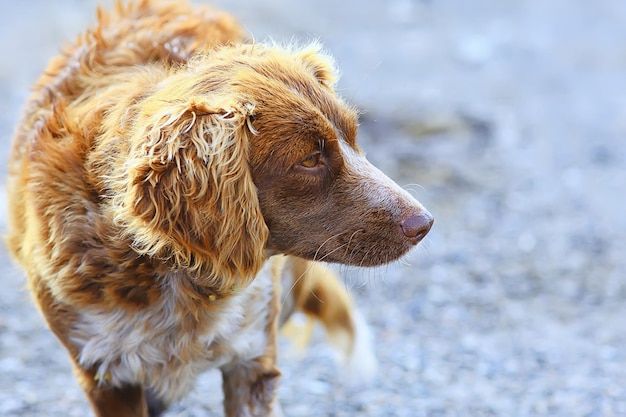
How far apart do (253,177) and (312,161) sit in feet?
0.77

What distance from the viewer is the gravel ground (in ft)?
→ 17.6

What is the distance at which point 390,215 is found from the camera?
3.52m

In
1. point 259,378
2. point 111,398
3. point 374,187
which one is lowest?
point 111,398

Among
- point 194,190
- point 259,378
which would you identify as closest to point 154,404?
point 259,378

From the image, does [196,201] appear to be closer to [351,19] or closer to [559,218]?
[559,218]

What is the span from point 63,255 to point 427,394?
2.60 m

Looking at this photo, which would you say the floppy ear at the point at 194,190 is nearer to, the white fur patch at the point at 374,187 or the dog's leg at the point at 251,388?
Answer: the white fur patch at the point at 374,187

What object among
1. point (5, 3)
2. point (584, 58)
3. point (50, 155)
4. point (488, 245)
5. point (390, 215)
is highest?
point (584, 58)

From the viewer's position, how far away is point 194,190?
10.4 ft

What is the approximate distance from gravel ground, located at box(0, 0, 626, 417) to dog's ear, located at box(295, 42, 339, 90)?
0.83 meters

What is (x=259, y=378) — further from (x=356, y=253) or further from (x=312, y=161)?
(x=312, y=161)

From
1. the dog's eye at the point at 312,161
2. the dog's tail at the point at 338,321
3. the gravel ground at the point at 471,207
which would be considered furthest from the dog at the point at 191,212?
the dog's tail at the point at 338,321

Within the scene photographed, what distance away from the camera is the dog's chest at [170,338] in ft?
11.7

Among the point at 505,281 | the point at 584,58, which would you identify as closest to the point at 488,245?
the point at 505,281
